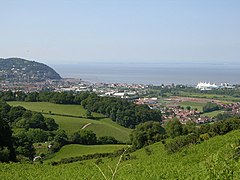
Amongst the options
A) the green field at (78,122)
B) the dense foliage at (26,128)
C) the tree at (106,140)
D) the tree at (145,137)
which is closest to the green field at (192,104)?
the green field at (78,122)

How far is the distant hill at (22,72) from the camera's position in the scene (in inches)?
6708

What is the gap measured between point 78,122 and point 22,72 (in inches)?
4938

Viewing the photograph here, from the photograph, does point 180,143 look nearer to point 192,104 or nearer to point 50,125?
point 50,125

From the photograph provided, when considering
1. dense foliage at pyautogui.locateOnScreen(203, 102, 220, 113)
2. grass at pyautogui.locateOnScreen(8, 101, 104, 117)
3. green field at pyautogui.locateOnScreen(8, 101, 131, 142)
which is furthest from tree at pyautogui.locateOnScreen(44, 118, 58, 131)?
dense foliage at pyautogui.locateOnScreen(203, 102, 220, 113)

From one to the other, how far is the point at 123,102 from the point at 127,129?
1188 cm

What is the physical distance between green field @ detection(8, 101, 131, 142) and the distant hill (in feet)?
293

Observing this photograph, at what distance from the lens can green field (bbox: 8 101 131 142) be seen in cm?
6241

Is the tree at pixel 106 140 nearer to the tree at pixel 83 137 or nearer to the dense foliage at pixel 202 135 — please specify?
the tree at pixel 83 137

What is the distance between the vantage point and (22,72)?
183500 millimetres

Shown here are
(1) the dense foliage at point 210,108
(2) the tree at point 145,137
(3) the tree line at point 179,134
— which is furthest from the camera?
(1) the dense foliage at point 210,108

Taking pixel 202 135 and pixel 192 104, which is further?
pixel 192 104

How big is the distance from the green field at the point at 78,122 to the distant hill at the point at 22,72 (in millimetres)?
89215

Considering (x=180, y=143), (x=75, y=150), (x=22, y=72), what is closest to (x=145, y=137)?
(x=180, y=143)

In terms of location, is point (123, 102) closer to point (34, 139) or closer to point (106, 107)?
point (106, 107)
